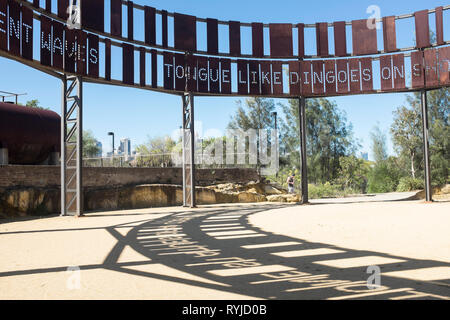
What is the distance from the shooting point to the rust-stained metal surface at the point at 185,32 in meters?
17.1

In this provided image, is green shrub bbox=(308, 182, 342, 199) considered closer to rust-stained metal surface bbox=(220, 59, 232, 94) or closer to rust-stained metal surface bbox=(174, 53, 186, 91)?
rust-stained metal surface bbox=(220, 59, 232, 94)

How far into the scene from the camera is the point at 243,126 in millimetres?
37875

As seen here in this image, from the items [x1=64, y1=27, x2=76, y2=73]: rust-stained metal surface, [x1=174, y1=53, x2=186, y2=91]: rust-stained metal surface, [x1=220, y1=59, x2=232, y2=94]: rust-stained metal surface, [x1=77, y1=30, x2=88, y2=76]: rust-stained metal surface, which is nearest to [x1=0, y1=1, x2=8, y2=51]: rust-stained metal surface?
[x1=64, y1=27, x2=76, y2=73]: rust-stained metal surface

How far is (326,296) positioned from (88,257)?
4.02m

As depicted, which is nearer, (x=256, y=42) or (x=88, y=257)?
(x=88, y=257)

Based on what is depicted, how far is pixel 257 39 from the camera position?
18.3 metres

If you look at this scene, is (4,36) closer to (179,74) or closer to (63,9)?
(63,9)

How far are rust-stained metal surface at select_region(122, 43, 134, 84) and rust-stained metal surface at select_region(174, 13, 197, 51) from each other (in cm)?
241

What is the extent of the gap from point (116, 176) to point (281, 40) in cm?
1034

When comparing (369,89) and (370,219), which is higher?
(369,89)

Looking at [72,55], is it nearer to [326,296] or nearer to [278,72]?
[278,72]

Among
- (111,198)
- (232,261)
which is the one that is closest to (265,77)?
(111,198)
